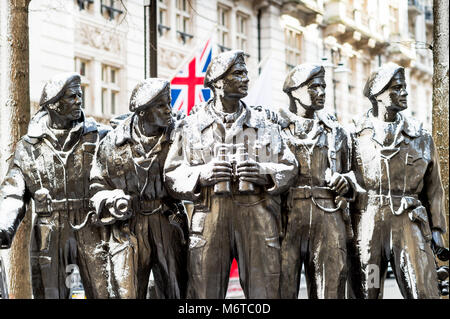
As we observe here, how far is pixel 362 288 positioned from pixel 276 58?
17376 mm

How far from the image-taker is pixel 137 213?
300 inches

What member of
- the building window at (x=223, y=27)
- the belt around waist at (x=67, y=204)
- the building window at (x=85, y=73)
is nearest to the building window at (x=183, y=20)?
the building window at (x=223, y=27)

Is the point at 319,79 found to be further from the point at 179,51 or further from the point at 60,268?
the point at 179,51

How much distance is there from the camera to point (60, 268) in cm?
792

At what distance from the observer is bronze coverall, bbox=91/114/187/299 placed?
7547mm

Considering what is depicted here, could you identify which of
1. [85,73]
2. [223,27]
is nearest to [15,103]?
[85,73]

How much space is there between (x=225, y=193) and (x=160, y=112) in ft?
2.91

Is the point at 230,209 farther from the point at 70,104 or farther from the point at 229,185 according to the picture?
the point at 70,104

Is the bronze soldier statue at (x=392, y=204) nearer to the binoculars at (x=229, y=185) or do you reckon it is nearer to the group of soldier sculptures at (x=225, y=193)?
the group of soldier sculptures at (x=225, y=193)

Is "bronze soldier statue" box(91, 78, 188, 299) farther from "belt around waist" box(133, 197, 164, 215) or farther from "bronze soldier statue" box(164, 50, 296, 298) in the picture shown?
"bronze soldier statue" box(164, 50, 296, 298)

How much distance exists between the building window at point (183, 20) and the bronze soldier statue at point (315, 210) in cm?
1518

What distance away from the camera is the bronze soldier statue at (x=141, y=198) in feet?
24.7
